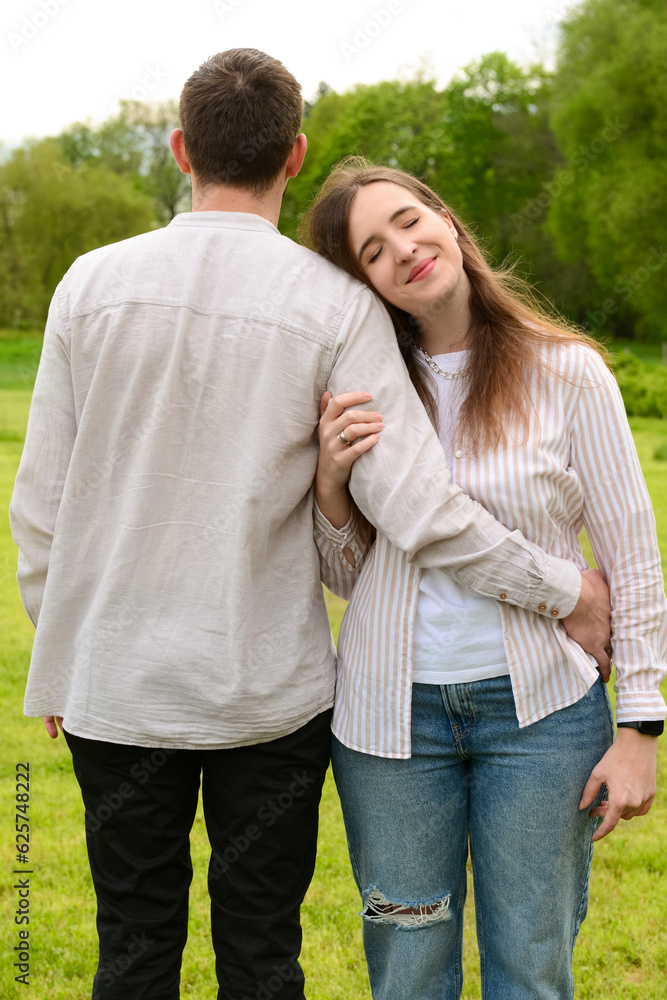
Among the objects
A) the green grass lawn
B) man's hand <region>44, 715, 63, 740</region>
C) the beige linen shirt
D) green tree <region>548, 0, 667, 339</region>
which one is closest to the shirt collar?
the beige linen shirt

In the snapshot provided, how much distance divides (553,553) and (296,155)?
102cm

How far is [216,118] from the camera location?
1841 millimetres

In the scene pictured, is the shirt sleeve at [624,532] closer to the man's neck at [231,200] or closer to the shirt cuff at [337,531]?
the shirt cuff at [337,531]

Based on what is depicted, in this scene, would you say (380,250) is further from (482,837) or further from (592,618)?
(482,837)

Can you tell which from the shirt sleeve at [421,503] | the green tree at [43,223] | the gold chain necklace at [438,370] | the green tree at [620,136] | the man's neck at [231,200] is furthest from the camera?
the green tree at [43,223]

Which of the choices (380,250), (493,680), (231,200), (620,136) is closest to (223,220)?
(231,200)

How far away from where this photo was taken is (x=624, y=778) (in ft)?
6.15

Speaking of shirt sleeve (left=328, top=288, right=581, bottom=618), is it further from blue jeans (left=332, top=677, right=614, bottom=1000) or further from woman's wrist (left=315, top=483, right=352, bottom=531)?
blue jeans (left=332, top=677, right=614, bottom=1000)

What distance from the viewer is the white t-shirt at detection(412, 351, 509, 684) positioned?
6.17ft

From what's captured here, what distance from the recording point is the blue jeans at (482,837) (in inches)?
74.0

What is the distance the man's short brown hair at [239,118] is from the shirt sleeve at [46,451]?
41 centimetres

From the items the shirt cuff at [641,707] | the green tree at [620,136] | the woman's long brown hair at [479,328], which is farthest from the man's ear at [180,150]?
the green tree at [620,136]

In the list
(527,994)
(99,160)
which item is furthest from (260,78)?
(99,160)

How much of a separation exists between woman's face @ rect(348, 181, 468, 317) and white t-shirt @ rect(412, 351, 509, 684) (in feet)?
1.11
